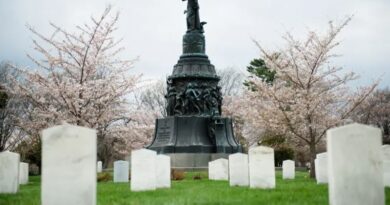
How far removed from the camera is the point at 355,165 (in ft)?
24.0

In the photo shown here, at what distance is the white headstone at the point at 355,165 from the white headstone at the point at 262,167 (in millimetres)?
5740

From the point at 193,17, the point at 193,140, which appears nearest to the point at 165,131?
the point at 193,140

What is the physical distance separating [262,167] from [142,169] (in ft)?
9.29

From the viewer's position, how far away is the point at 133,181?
13281 millimetres

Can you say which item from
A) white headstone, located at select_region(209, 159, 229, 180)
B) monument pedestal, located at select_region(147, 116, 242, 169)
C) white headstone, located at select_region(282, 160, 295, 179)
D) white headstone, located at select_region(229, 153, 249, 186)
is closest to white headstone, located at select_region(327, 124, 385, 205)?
white headstone, located at select_region(229, 153, 249, 186)

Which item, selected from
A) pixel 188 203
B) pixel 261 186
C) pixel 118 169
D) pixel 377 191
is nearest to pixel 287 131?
pixel 118 169

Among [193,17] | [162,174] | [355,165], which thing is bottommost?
[162,174]

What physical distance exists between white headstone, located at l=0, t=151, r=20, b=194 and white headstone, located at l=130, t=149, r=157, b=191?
2.70 m

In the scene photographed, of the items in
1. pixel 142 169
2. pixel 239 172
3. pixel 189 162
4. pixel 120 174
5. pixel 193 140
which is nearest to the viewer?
pixel 142 169

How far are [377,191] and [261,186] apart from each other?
6050 mm

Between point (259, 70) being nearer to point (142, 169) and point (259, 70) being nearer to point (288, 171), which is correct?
point (288, 171)

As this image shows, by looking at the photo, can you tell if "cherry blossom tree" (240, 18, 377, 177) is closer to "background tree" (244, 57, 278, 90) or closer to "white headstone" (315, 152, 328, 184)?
"white headstone" (315, 152, 328, 184)

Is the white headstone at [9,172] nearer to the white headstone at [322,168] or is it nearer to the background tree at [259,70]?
the white headstone at [322,168]

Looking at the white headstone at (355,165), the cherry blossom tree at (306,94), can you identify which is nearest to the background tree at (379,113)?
the cherry blossom tree at (306,94)
